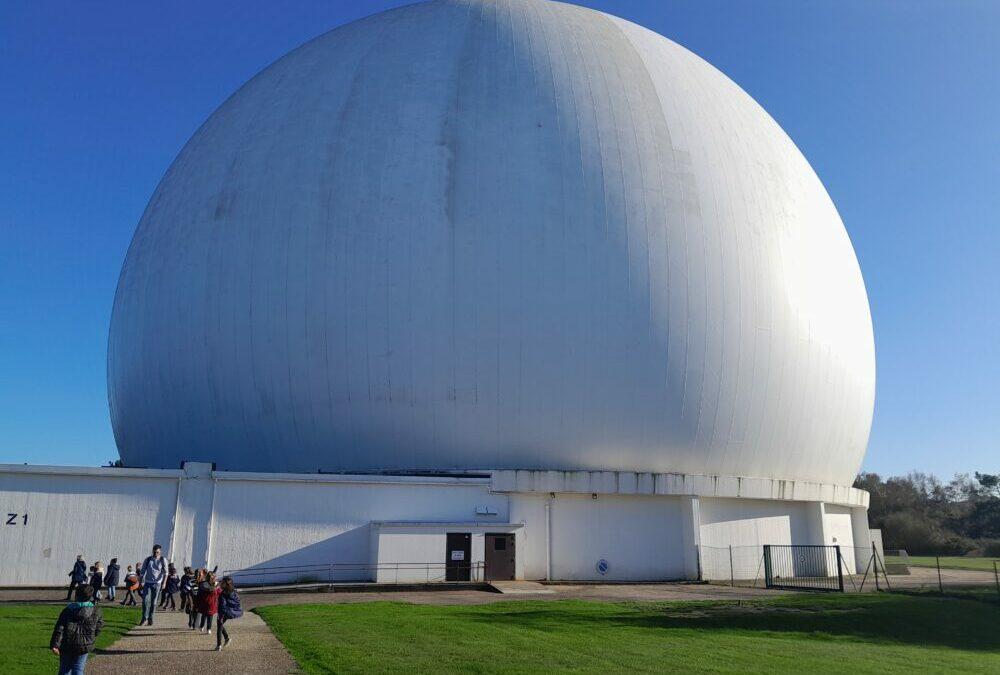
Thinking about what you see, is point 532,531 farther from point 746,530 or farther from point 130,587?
point 130,587

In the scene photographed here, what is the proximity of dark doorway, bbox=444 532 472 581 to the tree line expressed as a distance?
34.5 m

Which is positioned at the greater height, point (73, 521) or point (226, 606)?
point (73, 521)

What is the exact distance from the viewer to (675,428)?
870 inches

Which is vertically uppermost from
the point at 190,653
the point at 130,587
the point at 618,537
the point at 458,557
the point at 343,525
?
the point at 343,525

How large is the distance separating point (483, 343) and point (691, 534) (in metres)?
7.98

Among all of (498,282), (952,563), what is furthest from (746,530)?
(952,563)

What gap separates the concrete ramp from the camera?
18.3m

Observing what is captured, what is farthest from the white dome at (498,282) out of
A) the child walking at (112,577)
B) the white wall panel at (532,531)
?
the child walking at (112,577)

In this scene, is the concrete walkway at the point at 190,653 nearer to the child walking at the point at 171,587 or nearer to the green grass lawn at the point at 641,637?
the green grass lawn at the point at 641,637

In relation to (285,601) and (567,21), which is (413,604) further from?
(567,21)

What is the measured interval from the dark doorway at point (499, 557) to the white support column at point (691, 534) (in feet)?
16.5

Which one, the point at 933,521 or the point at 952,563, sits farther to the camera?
the point at 933,521

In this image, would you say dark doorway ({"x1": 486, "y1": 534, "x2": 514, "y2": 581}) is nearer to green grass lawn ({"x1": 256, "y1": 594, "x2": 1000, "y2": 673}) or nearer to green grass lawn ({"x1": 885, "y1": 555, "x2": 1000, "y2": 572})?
→ green grass lawn ({"x1": 256, "y1": 594, "x2": 1000, "y2": 673})

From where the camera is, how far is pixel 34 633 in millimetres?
11328
